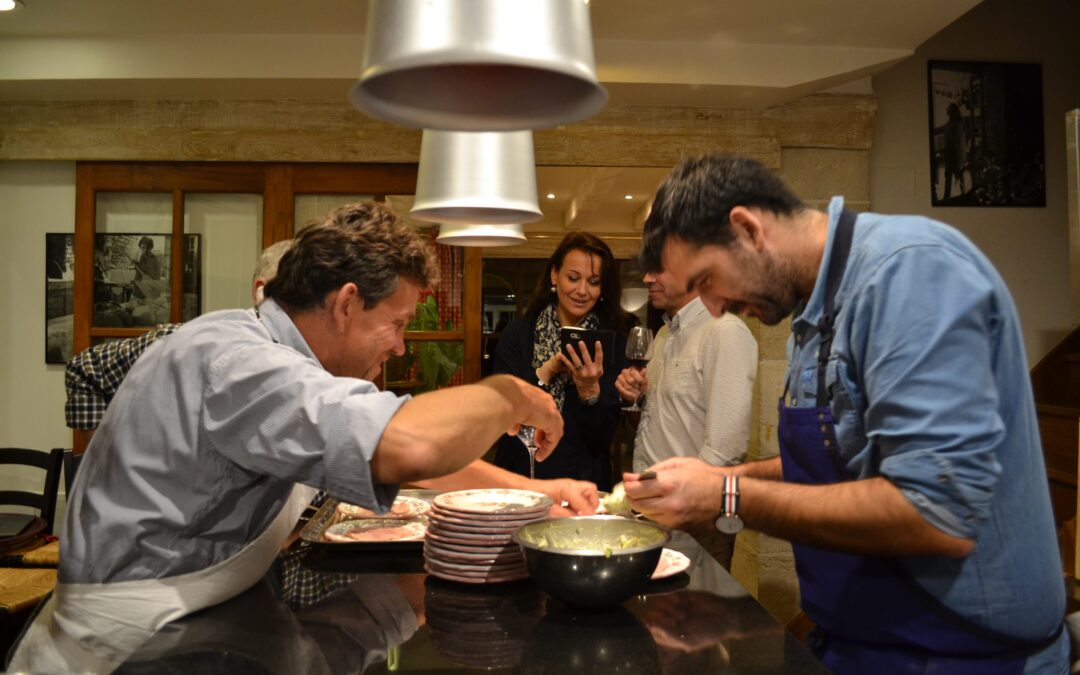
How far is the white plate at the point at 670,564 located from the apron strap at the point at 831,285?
0.44m

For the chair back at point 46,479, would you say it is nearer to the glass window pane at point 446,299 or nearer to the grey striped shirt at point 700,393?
the glass window pane at point 446,299

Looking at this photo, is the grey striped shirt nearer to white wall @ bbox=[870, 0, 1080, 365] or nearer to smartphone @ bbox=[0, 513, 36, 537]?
white wall @ bbox=[870, 0, 1080, 365]

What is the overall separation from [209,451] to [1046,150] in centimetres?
497

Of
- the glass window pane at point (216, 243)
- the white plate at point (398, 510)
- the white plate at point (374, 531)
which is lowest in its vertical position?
the white plate at point (374, 531)

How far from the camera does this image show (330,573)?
1.68 m

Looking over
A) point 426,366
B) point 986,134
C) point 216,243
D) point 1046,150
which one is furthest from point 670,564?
point 1046,150

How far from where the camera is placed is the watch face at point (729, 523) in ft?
4.65

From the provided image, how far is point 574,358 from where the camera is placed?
327 centimetres

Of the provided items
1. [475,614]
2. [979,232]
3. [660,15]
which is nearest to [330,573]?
[475,614]

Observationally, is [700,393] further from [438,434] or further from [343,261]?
[438,434]

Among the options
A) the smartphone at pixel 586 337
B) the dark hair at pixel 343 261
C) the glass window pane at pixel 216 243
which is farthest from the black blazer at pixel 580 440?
the glass window pane at pixel 216 243

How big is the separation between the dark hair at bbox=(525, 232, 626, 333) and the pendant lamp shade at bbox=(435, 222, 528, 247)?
0.98 meters

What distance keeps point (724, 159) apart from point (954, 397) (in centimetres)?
61

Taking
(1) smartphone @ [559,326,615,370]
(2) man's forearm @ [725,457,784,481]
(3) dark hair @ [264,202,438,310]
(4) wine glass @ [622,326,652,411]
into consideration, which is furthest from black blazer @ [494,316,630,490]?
(3) dark hair @ [264,202,438,310]
